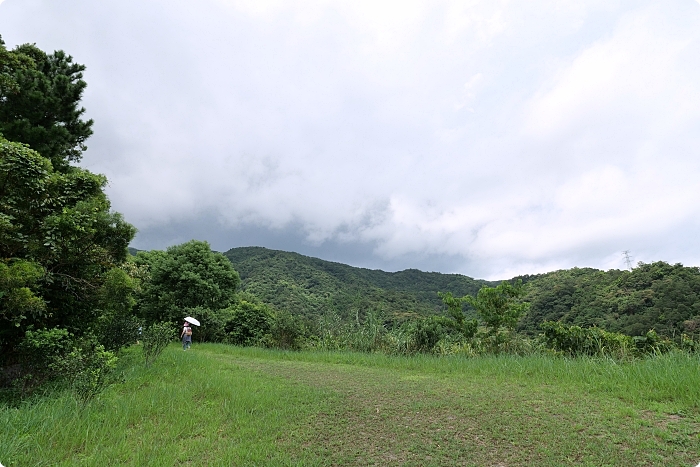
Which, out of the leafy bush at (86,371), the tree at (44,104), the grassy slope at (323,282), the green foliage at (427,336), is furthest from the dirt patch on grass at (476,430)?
the grassy slope at (323,282)

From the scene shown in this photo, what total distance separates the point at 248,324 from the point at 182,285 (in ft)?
17.4

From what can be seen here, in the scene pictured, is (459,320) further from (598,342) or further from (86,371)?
(86,371)

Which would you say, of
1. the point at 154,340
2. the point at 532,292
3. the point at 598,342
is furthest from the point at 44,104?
the point at 532,292

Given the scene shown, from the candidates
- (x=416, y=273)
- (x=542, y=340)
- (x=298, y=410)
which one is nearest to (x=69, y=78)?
(x=298, y=410)

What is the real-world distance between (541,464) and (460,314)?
23.9 feet

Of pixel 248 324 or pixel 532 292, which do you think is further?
pixel 532 292

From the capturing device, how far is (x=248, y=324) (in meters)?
15.9

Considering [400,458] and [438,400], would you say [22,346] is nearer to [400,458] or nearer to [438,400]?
[400,458]

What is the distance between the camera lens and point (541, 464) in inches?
124

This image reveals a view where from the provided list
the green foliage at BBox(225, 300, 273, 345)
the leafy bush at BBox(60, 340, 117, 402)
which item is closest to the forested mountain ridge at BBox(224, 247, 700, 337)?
the green foliage at BBox(225, 300, 273, 345)

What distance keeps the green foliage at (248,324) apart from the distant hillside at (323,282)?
11363mm

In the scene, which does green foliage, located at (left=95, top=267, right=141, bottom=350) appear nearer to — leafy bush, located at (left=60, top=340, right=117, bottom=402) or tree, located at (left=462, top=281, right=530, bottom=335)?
leafy bush, located at (left=60, top=340, right=117, bottom=402)

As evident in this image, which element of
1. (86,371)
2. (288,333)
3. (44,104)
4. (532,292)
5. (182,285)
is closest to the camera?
(86,371)

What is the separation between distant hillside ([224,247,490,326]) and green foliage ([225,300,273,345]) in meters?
11.4
